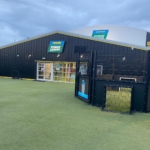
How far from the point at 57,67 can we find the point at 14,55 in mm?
5445

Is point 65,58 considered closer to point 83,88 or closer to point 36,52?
point 36,52

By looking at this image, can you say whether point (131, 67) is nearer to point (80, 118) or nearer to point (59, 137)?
point (80, 118)

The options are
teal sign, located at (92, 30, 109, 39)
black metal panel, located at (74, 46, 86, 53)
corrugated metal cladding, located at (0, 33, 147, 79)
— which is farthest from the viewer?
teal sign, located at (92, 30, 109, 39)

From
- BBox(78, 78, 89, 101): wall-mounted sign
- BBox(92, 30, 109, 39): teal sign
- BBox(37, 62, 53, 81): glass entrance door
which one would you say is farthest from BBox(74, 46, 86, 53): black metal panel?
BBox(92, 30, 109, 39): teal sign

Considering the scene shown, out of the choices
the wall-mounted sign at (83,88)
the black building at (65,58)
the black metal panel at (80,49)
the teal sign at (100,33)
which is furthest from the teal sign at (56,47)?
the teal sign at (100,33)

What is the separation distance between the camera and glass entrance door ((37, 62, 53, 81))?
1577 cm

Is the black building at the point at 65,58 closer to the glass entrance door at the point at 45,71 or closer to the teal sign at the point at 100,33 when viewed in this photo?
the glass entrance door at the point at 45,71

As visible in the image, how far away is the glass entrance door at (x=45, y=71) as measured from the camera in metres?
15.8

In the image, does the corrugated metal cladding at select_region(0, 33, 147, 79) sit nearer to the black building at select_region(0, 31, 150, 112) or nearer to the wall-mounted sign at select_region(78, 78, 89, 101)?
the black building at select_region(0, 31, 150, 112)

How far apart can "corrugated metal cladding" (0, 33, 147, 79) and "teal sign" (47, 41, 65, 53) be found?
1.10 ft

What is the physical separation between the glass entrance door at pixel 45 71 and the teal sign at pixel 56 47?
1.50 meters

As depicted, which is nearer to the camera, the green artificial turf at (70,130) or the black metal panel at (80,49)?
the green artificial turf at (70,130)

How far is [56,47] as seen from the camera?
593 inches

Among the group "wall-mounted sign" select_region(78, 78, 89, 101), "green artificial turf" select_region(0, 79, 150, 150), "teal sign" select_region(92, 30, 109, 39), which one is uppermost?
"teal sign" select_region(92, 30, 109, 39)
